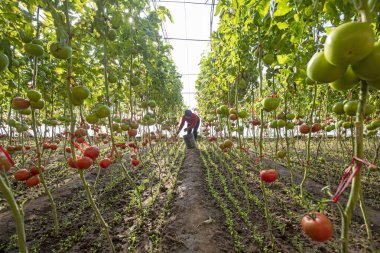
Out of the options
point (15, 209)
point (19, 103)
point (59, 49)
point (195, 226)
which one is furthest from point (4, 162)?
point (195, 226)

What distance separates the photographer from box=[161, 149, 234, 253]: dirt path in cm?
228

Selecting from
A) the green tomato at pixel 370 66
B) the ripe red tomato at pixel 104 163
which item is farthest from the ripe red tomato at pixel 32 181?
the green tomato at pixel 370 66

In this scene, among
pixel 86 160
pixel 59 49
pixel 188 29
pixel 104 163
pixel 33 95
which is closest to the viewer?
pixel 59 49

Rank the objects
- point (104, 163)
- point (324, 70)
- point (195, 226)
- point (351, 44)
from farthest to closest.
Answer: point (195, 226) < point (104, 163) < point (324, 70) < point (351, 44)

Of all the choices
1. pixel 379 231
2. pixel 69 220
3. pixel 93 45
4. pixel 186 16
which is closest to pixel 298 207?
pixel 379 231

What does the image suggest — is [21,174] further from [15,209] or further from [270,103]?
[270,103]

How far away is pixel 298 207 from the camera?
10.8 feet

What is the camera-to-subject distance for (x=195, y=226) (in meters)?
2.63

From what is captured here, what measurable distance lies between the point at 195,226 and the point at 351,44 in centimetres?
248

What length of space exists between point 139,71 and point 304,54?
2787 mm

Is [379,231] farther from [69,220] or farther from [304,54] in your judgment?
[69,220]

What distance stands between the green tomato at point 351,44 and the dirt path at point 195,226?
2053mm

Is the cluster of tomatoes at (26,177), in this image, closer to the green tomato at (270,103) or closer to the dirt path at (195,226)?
the dirt path at (195,226)

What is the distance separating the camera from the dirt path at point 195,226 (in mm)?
2276
